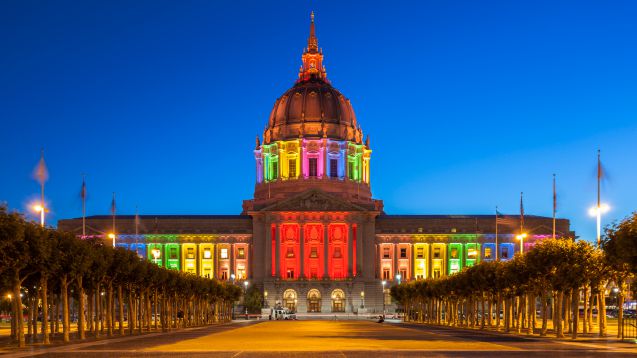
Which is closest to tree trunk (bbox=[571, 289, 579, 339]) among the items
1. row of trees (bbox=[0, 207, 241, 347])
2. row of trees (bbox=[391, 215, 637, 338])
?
row of trees (bbox=[391, 215, 637, 338])

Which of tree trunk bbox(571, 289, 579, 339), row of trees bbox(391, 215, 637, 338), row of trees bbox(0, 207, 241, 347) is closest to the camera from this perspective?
row of trees bbox(0, 207, 241, 347)

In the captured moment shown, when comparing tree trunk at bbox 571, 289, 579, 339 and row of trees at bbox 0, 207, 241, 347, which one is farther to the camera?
tree trunk at bbox 571, 289, 579, 339

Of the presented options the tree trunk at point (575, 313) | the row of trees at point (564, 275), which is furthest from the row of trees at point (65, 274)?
the tree trunk at point (575, 313)

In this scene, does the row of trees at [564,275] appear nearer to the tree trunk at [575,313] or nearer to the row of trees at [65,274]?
the tree trunk at [575,313]

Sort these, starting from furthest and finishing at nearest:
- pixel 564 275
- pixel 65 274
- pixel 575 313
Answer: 1. pixel 564 275
2. pixel 65 274
3. pixel 575 313

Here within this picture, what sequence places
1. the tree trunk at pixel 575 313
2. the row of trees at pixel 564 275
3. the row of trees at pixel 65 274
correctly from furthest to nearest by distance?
1. the tree trunk at pixel 575 313
2. the row of trees at pixel 564 275
3. the row of trees at pixel 65 274

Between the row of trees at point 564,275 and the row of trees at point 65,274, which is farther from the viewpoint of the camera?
the row of trees at point 564,275

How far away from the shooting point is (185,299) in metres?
123

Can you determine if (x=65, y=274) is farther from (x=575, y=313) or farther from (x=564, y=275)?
(x=564, y=275)

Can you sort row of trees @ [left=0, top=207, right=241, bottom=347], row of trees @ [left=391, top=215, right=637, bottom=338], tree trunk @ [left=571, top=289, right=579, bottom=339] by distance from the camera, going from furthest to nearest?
tree trunk @ [left=571, top=289, right=579, bottom=339], row of trees @ [left=391, top=215, right=637, bottom=338], row of trees @ [left=0, top=207, right=241, bottom=347]

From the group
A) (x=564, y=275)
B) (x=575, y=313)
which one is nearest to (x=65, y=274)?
(x=575, y=313)

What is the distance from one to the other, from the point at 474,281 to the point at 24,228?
6234 centimetres

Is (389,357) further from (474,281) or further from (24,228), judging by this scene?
(474,281)

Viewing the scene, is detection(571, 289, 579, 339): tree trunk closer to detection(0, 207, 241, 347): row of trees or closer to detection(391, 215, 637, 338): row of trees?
detection(391, 215, 637, 338): row of trees
